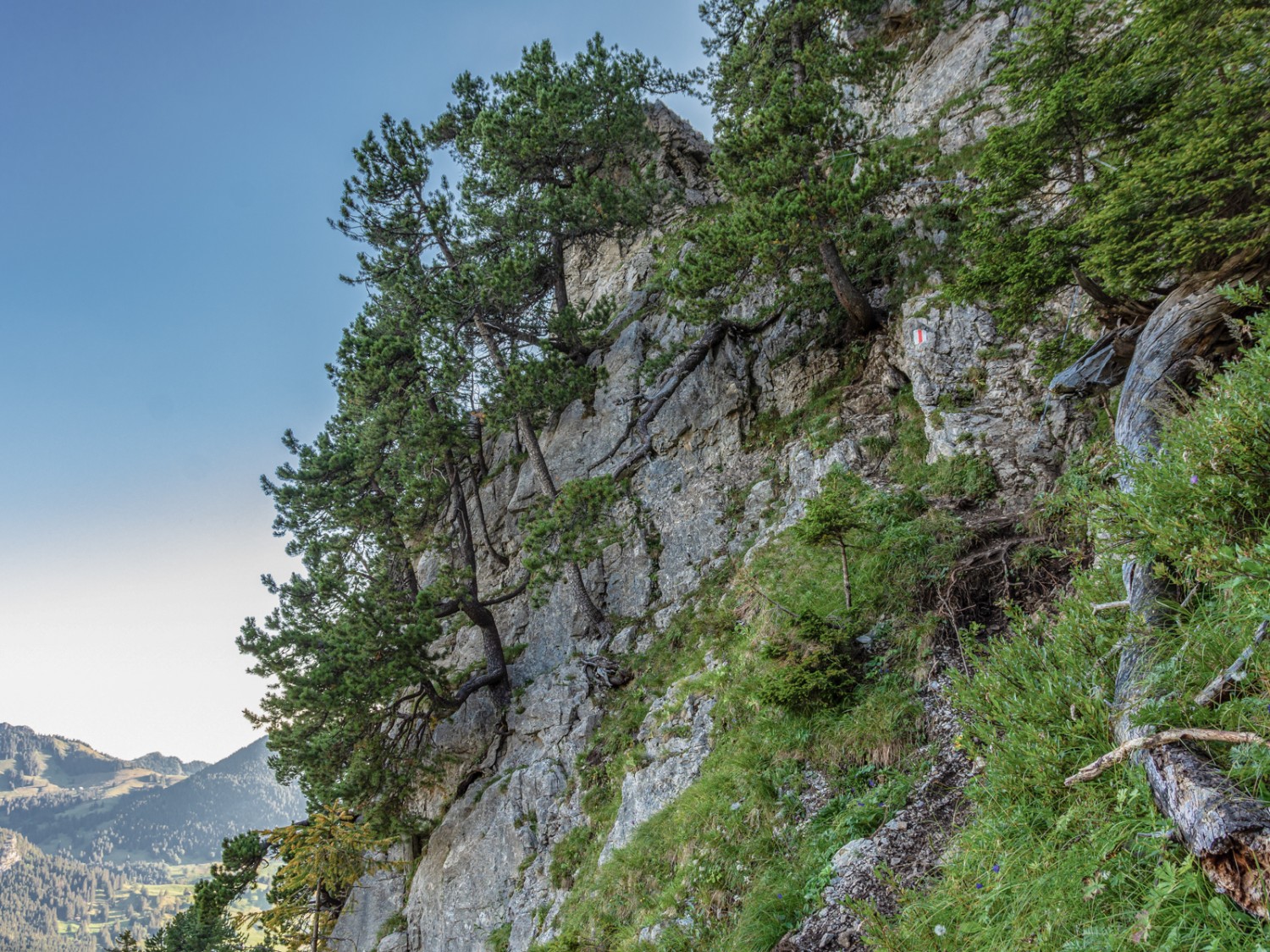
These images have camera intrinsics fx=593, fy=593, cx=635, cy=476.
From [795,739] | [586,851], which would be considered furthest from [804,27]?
[586,851]

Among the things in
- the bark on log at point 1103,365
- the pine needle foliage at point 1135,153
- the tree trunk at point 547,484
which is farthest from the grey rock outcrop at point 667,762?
the pine needle foliage at point 1135,153

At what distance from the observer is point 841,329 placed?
50.6 feet

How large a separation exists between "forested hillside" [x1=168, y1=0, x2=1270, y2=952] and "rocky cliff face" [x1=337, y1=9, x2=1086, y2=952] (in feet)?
0.37

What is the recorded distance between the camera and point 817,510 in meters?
7.66

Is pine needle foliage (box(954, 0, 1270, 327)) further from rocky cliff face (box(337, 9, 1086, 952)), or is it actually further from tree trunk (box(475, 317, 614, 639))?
tree trunk (box(475, 317, 614, 639))

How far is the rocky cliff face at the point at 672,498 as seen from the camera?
1073 cm

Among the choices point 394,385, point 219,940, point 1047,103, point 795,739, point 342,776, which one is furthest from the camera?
point 219,940

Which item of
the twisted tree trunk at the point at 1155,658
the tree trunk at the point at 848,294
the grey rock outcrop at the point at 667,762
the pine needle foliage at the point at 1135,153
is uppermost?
the tree trunk at the point at 848,294

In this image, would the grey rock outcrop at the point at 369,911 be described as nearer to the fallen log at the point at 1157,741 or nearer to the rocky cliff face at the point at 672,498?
the rocky cliff face at the point at 672,498

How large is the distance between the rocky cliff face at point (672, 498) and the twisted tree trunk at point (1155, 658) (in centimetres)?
283

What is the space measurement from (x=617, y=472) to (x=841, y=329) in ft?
24.8

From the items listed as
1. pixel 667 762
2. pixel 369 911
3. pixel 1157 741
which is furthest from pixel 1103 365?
pixel 369 911

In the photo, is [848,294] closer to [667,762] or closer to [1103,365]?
[1103,365]

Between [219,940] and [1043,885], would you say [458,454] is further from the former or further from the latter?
[219,940]
